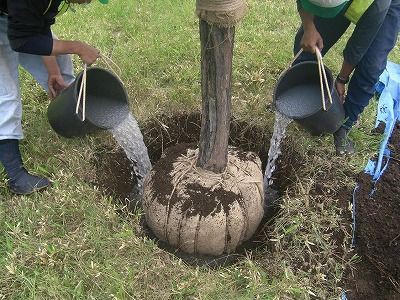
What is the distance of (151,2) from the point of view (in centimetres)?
373

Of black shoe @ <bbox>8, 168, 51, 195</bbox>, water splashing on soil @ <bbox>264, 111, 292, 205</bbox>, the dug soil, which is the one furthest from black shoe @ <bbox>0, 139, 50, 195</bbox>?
water splashing on soil @ <bbox>264, 111, 292, 205</bbox>

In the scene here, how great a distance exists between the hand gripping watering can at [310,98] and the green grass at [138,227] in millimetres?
279

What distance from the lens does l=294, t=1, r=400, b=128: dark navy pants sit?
7.45 ft

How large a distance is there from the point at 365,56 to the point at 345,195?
0.70m

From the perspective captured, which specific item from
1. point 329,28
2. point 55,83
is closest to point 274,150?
point 329,28

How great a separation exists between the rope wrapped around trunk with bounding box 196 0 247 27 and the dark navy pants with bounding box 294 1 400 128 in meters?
0.96

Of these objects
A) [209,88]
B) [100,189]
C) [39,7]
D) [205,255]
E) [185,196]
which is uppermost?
[39,7]

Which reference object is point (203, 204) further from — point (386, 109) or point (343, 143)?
point (386, 109)

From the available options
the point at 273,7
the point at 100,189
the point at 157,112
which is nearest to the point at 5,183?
the point at 100,189

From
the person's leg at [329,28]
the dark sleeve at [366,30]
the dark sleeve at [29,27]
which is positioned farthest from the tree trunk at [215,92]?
the person's leg at [329,28]

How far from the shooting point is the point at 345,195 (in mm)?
2172

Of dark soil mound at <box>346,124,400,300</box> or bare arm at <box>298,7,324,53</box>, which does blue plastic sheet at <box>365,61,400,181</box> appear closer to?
dark soil mound at <box>346,124,400,300</box>

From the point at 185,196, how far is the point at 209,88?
496mm

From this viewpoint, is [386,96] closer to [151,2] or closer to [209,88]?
[209,88]
